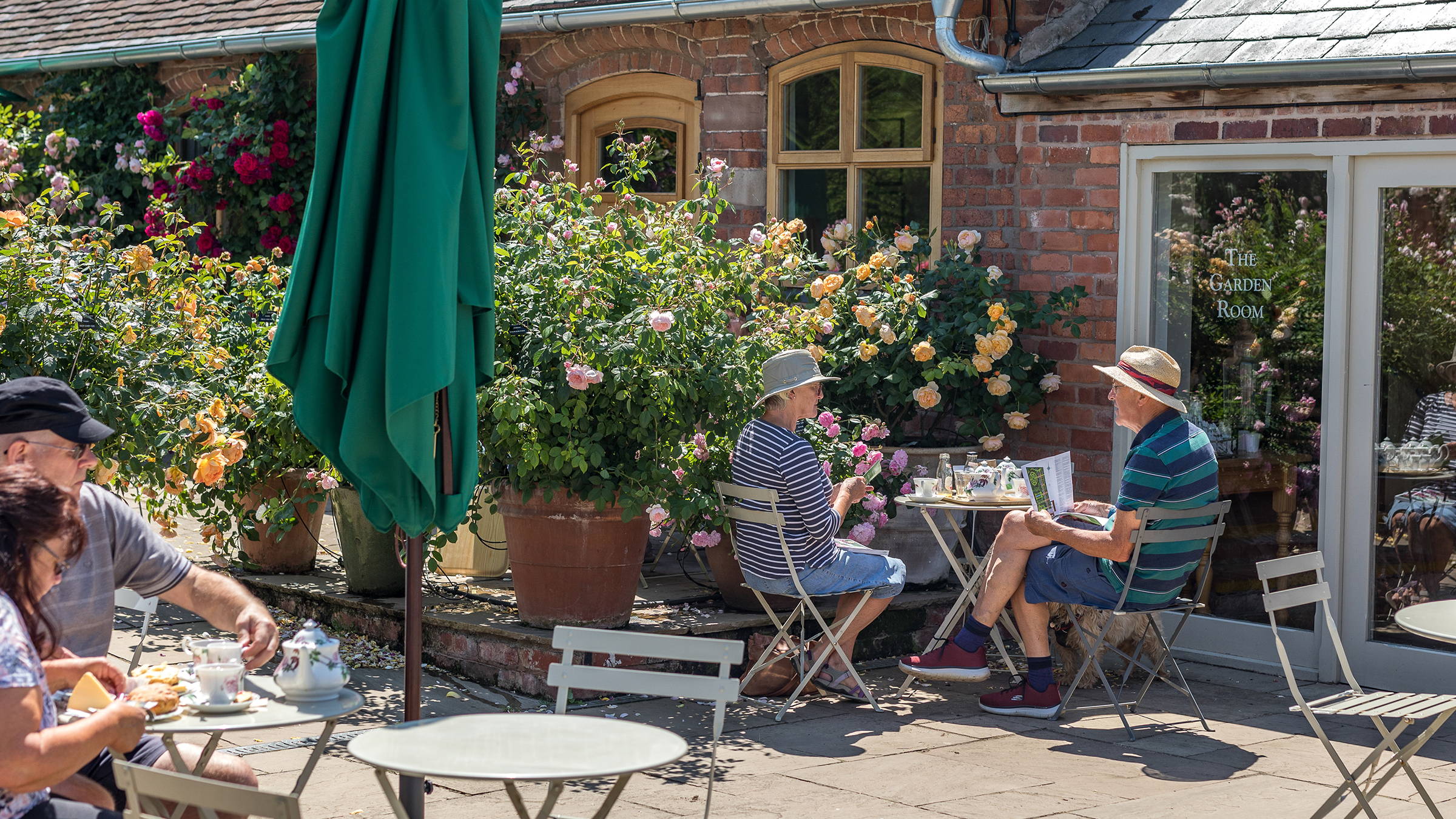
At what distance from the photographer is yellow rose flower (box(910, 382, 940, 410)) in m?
7.68

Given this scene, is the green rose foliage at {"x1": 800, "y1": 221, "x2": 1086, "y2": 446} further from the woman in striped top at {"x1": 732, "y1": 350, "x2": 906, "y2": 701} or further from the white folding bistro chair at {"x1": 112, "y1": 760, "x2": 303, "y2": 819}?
the white folding bistro chair at {"x1": 112, "y1": 760, "x2": 303, "y2": 819}

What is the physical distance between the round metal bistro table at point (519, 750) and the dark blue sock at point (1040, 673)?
297 cm

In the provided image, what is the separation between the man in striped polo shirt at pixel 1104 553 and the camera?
20.4 feet

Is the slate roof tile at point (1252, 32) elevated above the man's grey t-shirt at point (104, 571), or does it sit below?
above

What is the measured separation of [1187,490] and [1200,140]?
179 centimetres

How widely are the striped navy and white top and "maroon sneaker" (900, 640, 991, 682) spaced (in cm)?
61

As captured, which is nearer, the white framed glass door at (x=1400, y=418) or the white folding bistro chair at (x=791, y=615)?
the white folding bistro chair at (x=791, y=615)

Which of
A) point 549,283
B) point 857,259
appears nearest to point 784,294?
point 857,259

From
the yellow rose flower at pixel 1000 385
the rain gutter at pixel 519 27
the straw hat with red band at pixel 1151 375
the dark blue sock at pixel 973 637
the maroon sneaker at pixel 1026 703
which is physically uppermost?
the rain gutter at pixel 519 27

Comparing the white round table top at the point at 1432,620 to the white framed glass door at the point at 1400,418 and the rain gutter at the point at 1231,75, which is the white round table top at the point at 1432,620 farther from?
the rain gutter at the point at 1231,75

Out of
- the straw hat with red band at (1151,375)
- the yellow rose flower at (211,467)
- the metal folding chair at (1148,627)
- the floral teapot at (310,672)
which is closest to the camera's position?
the floral teapot at (310,672)

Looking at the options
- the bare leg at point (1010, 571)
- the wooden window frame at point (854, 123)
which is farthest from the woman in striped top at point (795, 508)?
the wooden window frame at point (854, 123)

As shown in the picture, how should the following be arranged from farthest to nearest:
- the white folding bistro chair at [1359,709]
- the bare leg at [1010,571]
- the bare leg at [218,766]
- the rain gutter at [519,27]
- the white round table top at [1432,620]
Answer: the rain gutter at [519,27] < the bare leg at [1010,571] < the white folding bistro chair at [1359,709] < the white round table top at [1432,620] < the bare leg at [218,766]

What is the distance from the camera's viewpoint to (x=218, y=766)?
160 inches
